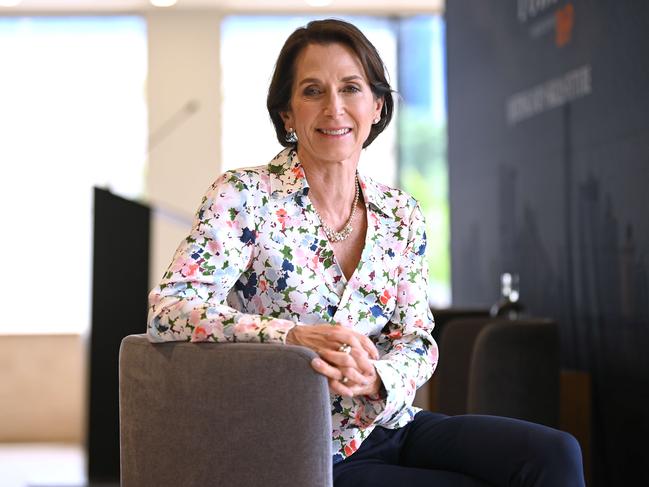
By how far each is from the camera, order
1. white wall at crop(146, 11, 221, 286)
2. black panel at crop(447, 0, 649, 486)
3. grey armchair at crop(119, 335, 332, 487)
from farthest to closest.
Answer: white wall at crop(146, 11, 221, 286)
black panel at crop(447, 0, 649, 486)
grey armchair at crop(119, 335, 332, 487)

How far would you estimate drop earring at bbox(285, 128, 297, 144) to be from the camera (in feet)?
7.05

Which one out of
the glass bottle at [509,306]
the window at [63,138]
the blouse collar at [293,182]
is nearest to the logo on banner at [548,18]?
the glass bottle at [509,306]

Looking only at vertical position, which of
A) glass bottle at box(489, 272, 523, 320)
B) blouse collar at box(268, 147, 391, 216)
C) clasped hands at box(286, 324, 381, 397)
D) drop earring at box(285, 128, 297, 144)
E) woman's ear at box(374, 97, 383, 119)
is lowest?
clasped hands at box(286, 324, 381, 397)

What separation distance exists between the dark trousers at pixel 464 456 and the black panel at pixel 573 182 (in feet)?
4.67

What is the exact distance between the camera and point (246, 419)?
1.61 meters

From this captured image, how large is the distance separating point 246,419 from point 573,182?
2.30m

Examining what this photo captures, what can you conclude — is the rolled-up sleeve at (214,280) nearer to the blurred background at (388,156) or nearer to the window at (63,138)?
the blurred background at (388,156)

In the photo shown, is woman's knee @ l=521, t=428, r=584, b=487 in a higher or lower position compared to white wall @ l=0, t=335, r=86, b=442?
higher

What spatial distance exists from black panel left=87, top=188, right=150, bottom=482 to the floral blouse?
1553 millimetres

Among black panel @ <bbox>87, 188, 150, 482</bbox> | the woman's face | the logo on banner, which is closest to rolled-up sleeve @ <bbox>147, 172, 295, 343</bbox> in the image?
the woman's face

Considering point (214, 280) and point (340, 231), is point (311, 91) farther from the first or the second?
point (214, 280)

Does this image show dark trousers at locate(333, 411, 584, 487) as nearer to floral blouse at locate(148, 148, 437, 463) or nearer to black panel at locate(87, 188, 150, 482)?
floral blouse at locate(148, 148, 437, 463)

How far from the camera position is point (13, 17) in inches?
331

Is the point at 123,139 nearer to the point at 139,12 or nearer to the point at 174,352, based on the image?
the point at 139,12
